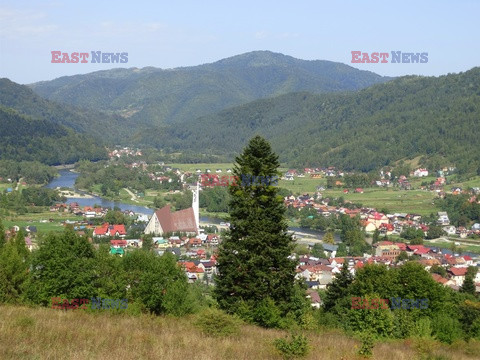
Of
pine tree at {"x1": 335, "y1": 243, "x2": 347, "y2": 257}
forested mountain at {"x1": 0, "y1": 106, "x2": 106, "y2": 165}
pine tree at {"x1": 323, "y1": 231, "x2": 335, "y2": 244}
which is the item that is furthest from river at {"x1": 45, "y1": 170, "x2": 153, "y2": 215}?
pine tree at {"x1": 335, "y1": 243, "x2": 347, "y2": 257}

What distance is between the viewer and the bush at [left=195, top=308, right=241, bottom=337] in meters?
9.62

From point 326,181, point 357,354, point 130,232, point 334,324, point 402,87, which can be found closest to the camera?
point 357,354

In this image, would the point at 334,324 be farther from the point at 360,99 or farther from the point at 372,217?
the point at 360,99

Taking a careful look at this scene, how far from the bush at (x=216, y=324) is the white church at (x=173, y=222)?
1548 inches

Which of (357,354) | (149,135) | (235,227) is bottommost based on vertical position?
(357,354)

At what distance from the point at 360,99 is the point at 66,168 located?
71.3m

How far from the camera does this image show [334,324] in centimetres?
1744

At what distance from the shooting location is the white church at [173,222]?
4969 cm

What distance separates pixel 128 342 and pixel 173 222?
43.8m

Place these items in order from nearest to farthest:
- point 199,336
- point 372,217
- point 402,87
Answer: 1. point 199,336
2. point 372,217
3. point 402,87

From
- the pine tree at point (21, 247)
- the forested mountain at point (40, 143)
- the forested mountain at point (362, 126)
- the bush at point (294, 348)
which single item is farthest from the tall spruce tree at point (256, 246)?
the forested mountain at point (40, 143)

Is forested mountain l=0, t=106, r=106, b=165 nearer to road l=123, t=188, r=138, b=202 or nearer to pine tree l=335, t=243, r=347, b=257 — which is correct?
road l=123, t=188, r=138, b=202

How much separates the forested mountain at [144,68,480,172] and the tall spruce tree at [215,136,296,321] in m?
81.1

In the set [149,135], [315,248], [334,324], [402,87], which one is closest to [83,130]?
[149,135]
